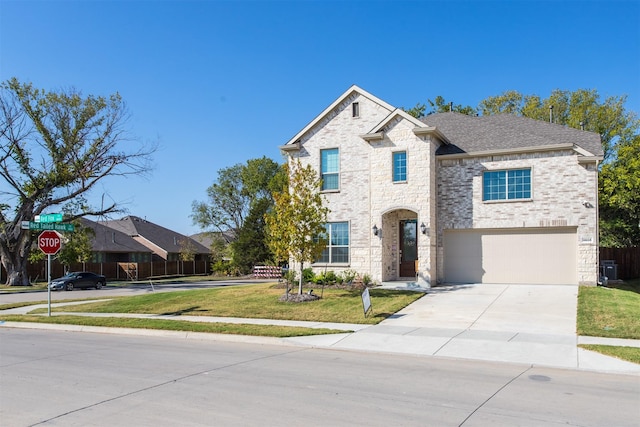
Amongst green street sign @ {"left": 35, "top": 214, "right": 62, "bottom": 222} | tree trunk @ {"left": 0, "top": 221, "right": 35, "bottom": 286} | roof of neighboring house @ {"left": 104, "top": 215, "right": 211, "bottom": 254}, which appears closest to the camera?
green street sign @ {"left": 35, "top": 214, "right": 62, "bottom": 222}

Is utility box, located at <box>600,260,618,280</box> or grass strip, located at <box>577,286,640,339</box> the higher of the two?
utility box, located at <box>600,260,618,280</box>

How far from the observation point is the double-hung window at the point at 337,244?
75.3 feet

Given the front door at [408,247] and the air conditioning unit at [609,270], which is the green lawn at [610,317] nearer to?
the air conditioning unit at [609,270]

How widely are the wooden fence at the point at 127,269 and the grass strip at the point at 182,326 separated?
1224 inches

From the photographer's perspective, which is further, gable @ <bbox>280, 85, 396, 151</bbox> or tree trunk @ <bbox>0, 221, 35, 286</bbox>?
tree trunk @ <bbox>0, 221, 35, 286</bbox>

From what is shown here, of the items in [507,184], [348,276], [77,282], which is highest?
[507,184]

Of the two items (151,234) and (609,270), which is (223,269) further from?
(609,270)

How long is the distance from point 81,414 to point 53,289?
34.0 m

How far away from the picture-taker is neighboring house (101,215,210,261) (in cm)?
6450

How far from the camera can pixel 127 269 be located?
173ft

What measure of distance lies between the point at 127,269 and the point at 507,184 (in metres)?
42.4

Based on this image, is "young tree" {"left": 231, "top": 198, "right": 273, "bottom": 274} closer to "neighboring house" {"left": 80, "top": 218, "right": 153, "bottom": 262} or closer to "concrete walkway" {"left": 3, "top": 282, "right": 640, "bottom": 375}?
"neighboring house" {"left": 80, "top": 218, "right": 153, "bottom": 262}

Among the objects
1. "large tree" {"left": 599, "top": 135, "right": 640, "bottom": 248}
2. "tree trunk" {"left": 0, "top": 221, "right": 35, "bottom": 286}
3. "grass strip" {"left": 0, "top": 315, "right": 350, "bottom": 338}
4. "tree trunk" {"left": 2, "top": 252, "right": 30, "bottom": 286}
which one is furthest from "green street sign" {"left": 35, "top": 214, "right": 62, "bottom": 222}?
"large tree" {"left": 599, "top": 135, "right": 640, "bottom": 248}

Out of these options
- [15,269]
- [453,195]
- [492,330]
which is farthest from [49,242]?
[15,269]
